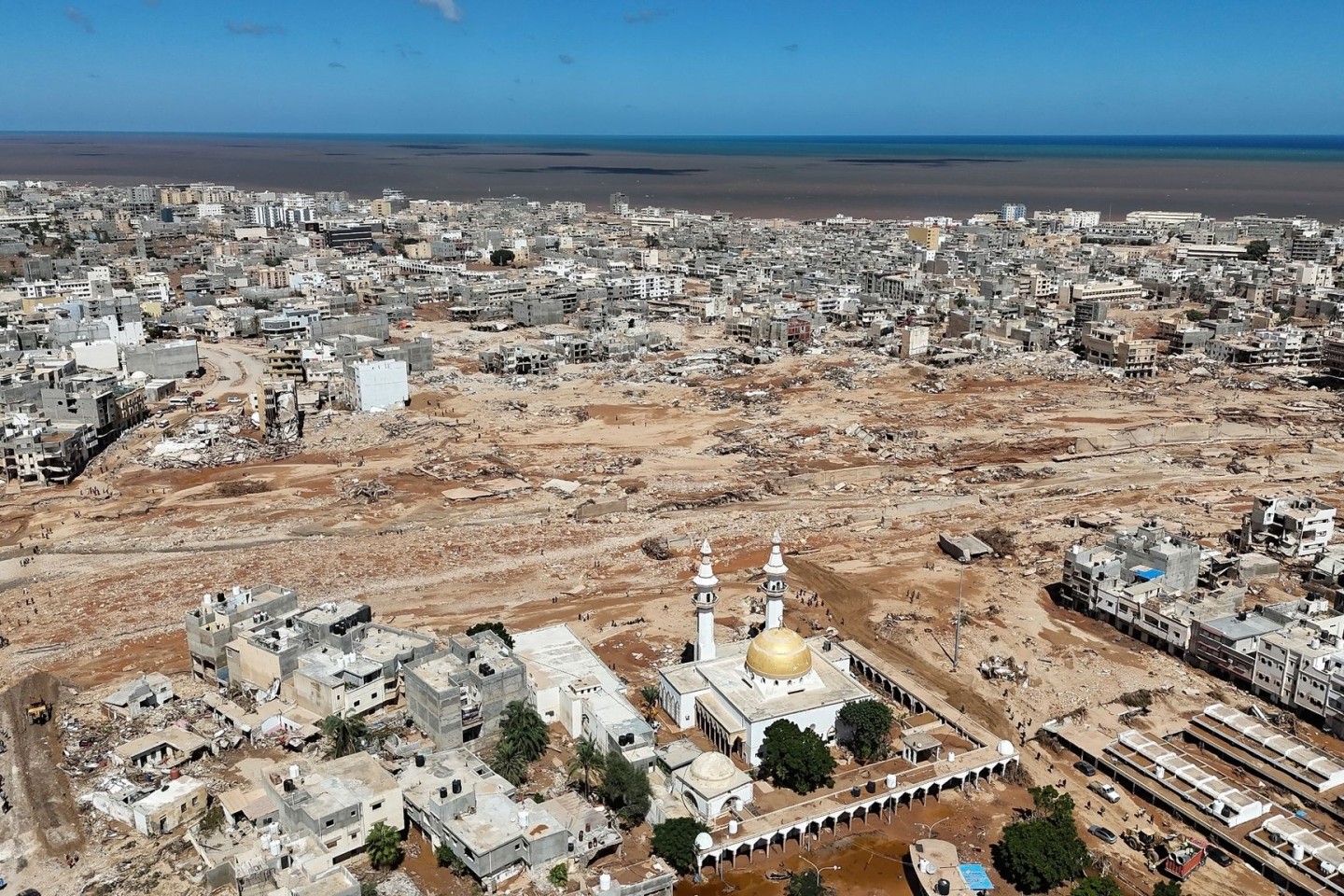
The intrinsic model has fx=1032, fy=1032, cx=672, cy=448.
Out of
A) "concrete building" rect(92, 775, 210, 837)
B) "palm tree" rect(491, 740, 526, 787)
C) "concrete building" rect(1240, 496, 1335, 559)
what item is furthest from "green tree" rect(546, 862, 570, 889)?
"concrete building" rect(1240, 496, 1335, 559)

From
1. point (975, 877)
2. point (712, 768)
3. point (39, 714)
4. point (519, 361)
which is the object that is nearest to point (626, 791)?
point (712, 768)

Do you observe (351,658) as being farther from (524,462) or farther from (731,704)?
(524,462)

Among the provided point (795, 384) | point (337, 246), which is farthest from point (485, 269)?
point (795, 384)

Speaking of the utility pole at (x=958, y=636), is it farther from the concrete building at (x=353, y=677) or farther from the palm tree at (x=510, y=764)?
the concrete building at (x=353, y=677)

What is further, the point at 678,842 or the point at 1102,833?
the point at 1102,833

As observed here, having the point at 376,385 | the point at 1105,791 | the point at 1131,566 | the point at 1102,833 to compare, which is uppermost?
the point at 376,385

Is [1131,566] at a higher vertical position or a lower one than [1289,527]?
lower

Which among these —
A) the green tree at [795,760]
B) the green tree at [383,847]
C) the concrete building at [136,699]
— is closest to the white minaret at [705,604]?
the green tree at [795,760]

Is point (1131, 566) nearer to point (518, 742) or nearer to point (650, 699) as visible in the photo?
point (650, 699)
